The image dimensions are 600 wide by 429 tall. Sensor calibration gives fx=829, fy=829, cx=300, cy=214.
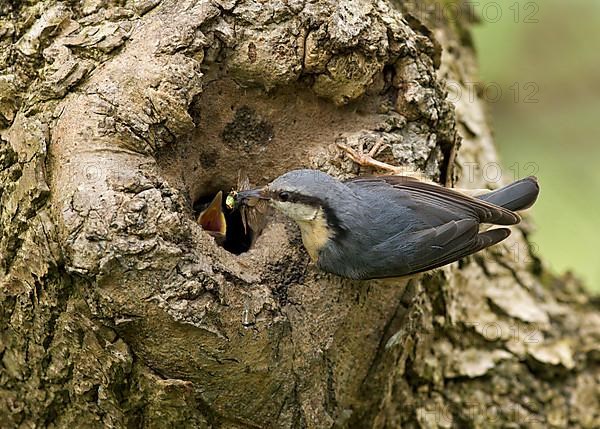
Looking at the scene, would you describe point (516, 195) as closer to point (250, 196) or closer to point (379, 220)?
point (379, 220)

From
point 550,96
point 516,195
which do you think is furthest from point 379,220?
point 550,96

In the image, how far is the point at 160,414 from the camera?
2461mm

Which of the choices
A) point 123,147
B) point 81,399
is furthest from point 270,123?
point 81,399

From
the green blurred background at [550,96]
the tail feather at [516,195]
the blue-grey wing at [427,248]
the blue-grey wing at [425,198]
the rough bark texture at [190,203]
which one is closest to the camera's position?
the rough bark texture at [190,203]

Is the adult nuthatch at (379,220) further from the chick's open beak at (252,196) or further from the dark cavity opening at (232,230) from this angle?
the dark cavity opening at (232,230)

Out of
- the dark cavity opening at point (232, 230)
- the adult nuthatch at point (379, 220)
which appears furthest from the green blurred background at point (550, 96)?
the dark cavity opening at point (232, 230)

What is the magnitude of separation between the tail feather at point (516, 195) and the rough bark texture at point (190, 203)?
7.7 inches

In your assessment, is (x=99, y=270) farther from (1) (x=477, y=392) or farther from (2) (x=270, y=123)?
(1) (x=477, y=392)

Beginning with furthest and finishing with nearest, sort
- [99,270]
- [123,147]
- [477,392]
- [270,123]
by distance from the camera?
[477,392] → [270,123] → [123,147] → [99,270]

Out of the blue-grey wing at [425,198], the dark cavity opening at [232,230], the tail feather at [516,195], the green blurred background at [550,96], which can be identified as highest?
the blue-grey wing at [425,198]

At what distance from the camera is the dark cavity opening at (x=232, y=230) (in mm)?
3006

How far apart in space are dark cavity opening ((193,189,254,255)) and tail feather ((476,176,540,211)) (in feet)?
2.83

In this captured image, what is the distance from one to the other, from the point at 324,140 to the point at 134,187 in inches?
29.6

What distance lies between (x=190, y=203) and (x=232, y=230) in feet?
1.42
